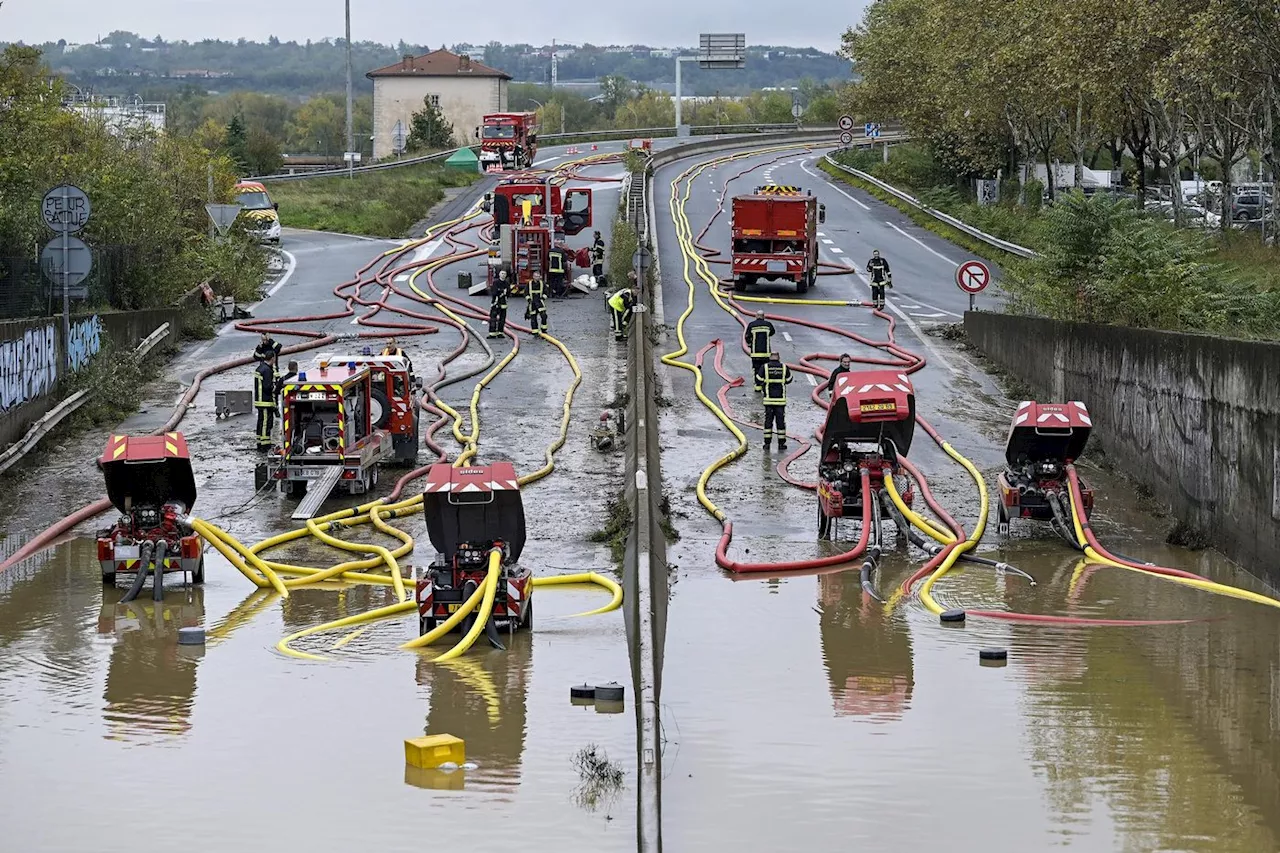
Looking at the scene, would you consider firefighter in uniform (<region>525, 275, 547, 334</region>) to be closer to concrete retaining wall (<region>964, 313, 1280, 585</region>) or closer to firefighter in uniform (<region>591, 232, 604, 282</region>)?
firefighter in uniform (<region>591, 232, 604, 282</region>)

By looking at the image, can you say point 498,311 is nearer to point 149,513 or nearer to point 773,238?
point 773,238

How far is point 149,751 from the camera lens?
12938mm

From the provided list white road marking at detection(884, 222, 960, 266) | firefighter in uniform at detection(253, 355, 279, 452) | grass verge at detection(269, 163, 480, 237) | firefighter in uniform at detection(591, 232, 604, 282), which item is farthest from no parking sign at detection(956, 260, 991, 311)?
grass verge at detection(269, 163, 480, 237)

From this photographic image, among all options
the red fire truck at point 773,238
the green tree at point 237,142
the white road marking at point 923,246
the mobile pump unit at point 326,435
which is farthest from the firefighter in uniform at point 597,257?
the green tree at point 237,142

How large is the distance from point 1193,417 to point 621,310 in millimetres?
14963

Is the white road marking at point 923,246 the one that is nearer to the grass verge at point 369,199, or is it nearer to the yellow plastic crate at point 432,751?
the grass verge at point 369,199

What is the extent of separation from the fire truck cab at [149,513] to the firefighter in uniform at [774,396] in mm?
9524

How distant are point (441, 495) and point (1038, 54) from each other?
3312 cm

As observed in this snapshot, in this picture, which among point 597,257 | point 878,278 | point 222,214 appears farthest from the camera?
point 597,257

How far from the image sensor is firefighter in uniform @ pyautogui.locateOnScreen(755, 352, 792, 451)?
24938 millimetres

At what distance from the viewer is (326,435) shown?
22.5m

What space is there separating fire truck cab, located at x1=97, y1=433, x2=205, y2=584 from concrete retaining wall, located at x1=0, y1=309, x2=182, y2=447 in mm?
6456

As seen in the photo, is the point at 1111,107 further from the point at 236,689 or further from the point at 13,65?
the point at 236,689

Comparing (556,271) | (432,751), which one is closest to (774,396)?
(432,751)
